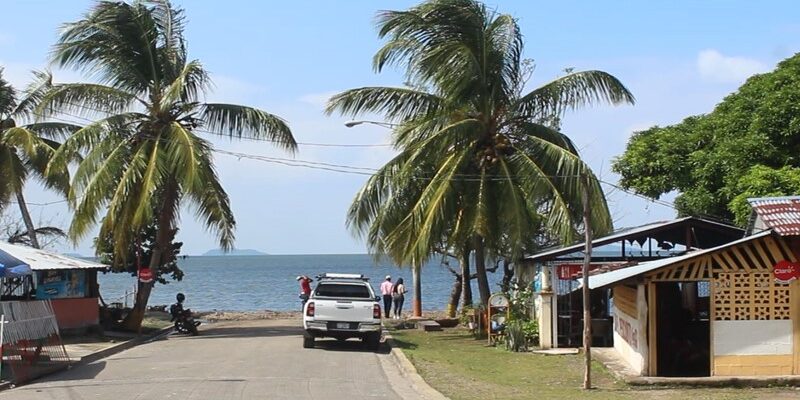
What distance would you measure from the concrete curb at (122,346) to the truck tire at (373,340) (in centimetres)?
605

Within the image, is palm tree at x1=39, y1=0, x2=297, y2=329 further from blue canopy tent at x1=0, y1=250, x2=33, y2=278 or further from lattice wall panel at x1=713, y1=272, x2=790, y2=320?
lattice wall panel at x1=713, y1=272, x2=790, y2=320

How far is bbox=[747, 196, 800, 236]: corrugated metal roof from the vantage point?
15211 millimetres

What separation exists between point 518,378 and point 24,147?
21.1 meters

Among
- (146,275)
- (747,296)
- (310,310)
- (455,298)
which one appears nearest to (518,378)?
(747,296)

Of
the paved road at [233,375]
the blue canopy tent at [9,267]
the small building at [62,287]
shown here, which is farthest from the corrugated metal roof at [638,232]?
the small building at [62,287]

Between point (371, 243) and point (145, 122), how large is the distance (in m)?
7.95

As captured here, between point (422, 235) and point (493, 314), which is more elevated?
point (422, 235)

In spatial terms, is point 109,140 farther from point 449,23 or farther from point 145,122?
point 449,23

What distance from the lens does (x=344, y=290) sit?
24.3 meters

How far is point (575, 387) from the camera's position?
15.9 metres

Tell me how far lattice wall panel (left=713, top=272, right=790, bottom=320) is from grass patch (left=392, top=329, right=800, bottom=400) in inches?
52.0

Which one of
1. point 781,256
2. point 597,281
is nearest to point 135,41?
point 597,281

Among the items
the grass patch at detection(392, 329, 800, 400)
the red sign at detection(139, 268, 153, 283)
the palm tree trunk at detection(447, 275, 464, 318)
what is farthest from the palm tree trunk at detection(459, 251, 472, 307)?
the red sign at detection(139, 268, 153, 283)

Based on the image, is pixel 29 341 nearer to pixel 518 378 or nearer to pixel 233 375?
pixel 233 375
